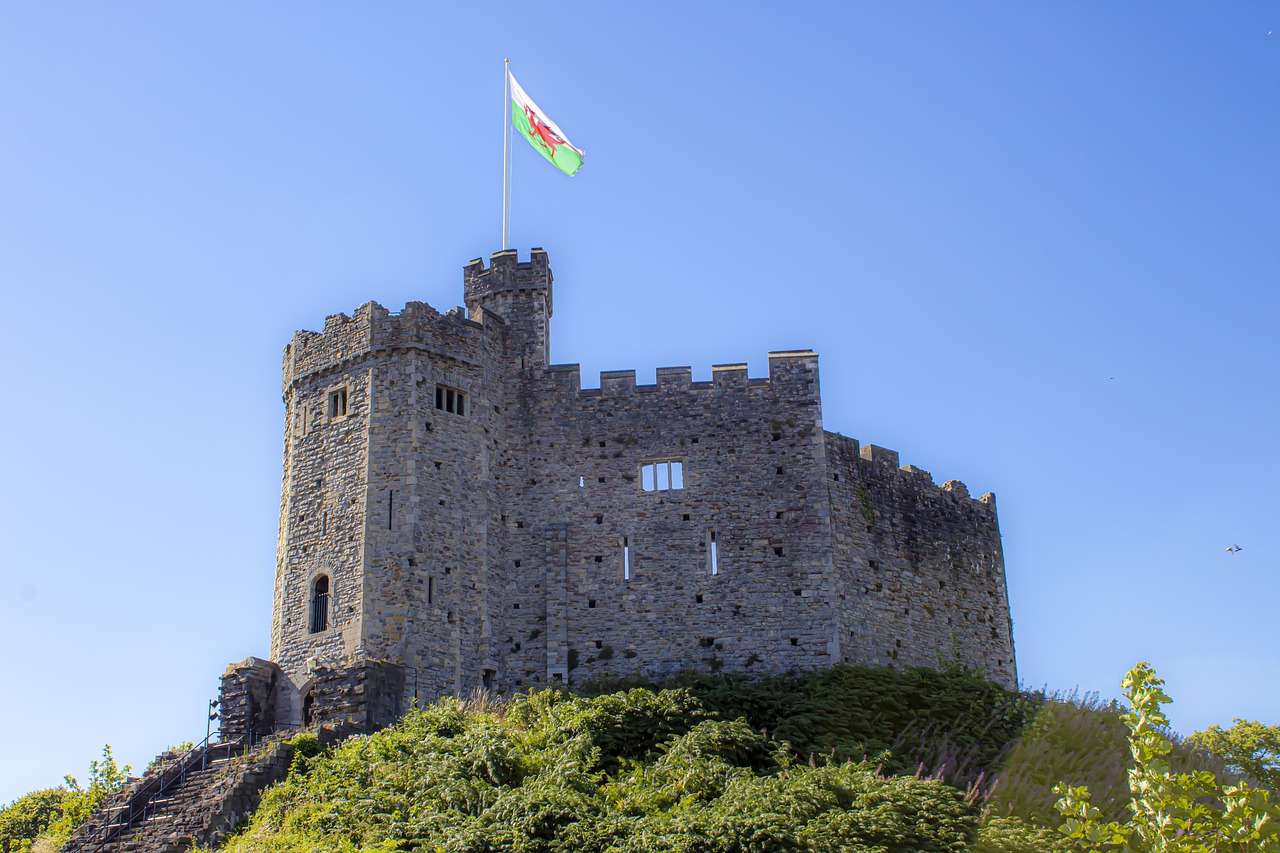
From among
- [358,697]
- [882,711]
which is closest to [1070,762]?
[882,711]

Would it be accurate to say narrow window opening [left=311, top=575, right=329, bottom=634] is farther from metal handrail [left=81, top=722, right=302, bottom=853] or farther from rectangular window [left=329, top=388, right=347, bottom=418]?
rectangular window [left=329, top=388, right=347, bottom=418]

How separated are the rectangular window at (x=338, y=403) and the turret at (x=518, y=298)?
3.68 meters

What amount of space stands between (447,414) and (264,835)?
11.0 metres

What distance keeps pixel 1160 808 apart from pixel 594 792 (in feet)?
34.6

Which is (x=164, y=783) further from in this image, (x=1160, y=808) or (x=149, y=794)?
(x=1160, y=808)

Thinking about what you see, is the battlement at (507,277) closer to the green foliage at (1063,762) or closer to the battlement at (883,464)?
the battlement at (883,464)

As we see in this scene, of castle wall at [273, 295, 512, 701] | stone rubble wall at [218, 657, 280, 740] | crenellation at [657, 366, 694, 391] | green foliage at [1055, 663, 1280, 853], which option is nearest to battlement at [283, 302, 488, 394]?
castle wall at [273, 295, 512, 701]

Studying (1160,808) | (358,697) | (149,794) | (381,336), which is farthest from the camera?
(381,336)

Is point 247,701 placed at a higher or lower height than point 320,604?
lower

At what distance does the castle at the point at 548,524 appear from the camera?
29.2 meters

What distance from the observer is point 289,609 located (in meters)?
29.9

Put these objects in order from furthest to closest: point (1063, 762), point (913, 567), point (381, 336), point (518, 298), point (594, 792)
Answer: point (518, 298), point (913, 567), point (381, 336), point (1063, 762), point (594, 792)

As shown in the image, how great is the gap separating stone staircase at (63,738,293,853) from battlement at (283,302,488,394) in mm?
9220

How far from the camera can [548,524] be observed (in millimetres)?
31562
